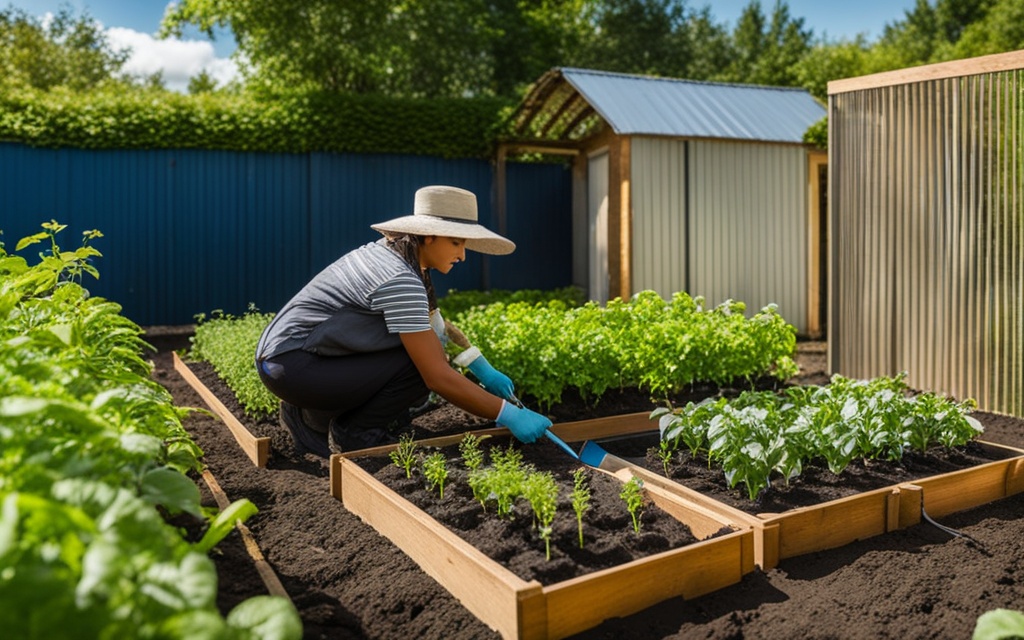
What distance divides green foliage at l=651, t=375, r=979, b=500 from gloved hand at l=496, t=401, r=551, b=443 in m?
0.56

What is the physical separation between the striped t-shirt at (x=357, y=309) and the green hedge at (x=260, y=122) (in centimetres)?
730

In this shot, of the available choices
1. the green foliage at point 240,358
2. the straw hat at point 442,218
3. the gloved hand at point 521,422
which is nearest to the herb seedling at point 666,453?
the gloved hand at point 521,422

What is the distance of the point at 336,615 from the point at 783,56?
28.8 meters

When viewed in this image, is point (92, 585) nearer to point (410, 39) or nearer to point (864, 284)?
point (864, 284)

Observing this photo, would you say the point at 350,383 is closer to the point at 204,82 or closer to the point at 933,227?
the point at 933,227

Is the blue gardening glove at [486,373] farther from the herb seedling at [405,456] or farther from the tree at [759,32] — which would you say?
the tree at [759,32]

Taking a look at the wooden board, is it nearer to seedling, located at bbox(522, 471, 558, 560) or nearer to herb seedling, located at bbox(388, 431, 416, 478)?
herb seedling, located at bbox(388, 431, 416, 478)

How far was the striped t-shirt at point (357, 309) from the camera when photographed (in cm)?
366

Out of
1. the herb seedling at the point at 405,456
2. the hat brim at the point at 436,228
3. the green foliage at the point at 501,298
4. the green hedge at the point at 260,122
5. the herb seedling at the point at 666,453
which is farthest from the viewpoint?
the green hedge at the point at 260,122

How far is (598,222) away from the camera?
1012 cm

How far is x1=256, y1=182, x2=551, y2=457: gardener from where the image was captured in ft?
12.1

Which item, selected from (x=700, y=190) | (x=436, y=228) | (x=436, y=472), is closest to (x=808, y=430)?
(x=436, y=472)

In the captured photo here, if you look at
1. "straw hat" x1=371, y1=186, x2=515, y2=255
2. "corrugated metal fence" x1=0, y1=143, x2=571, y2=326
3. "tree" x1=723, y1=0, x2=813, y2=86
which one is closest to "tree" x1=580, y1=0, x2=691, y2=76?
"tree" x1=723, y1=0, x2=813, y2=86

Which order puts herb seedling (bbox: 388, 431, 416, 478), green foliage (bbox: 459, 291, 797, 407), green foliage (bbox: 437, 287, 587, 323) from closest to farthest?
1. herb seedling (bbox: 388, 431, 416, 478)
2. green foliage (bbox: 459, 291, 797, 407)
3. green foliage (bbox: 437, 287, 587, 323)
